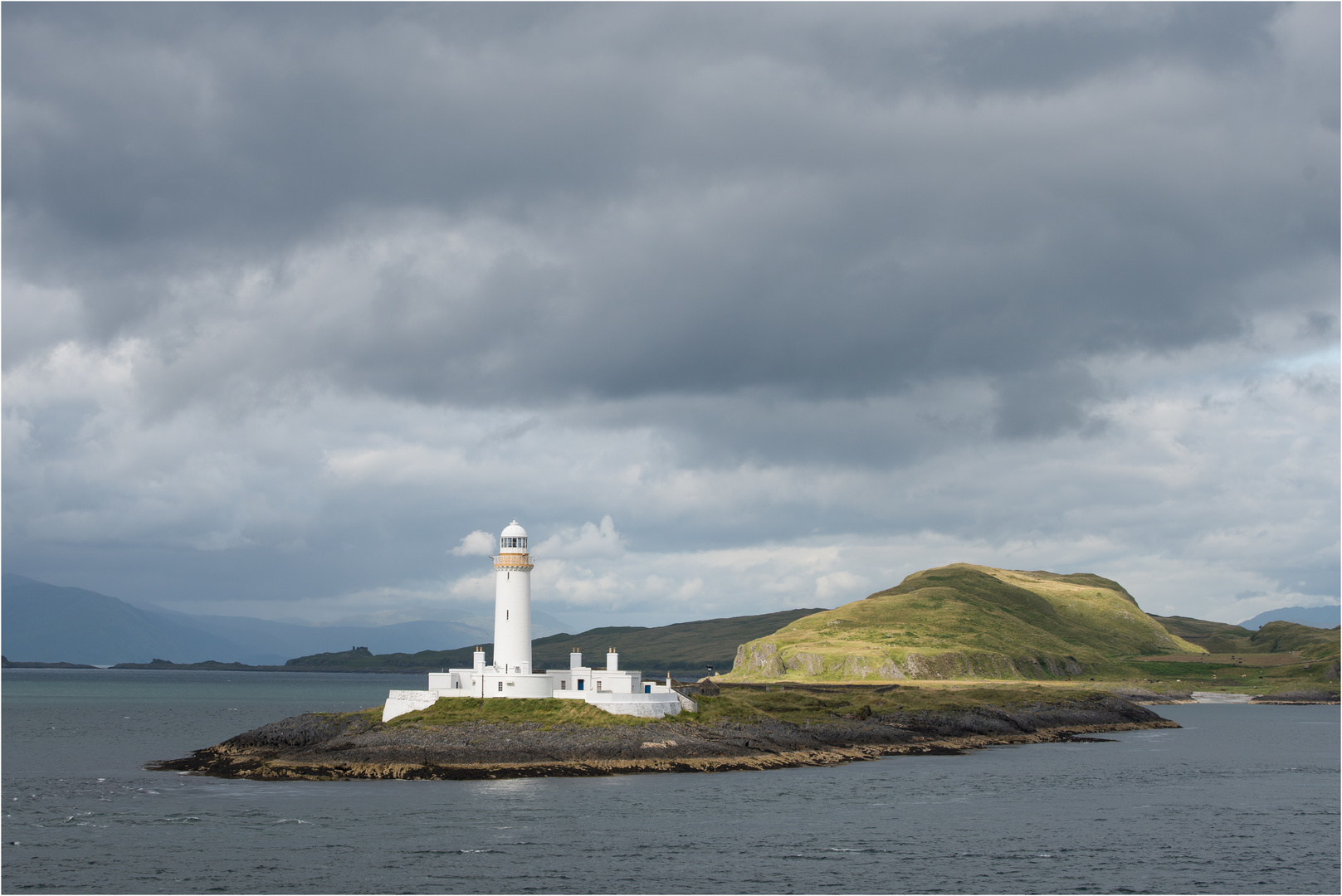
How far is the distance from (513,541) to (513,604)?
5664 millimetres

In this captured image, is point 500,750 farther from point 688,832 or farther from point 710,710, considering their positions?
point 688,832

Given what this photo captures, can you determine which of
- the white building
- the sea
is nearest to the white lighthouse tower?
the white building

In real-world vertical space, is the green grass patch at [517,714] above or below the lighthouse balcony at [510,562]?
below

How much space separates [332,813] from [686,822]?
72.8 ft

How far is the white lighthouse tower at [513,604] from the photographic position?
4021 inches

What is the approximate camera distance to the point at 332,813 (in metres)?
72.2

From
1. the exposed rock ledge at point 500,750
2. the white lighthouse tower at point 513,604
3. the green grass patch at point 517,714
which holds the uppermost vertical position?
the white lighthouse tower at point 513,604

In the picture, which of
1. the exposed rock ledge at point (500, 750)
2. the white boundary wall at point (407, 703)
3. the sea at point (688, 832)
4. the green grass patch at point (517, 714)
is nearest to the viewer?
the sea at point (688, 832)

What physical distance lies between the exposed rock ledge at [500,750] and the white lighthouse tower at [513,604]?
28.8 feet

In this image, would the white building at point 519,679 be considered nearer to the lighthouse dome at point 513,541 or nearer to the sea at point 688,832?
the lighthouse dome at point 513,541

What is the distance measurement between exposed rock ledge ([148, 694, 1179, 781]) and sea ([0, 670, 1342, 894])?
280cm

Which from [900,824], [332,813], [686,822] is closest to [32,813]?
[332,813]

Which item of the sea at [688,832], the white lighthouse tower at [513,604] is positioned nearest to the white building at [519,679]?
the white lighthouse tower at [513,604]

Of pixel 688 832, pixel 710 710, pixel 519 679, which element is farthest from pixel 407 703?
pixel 688 832
